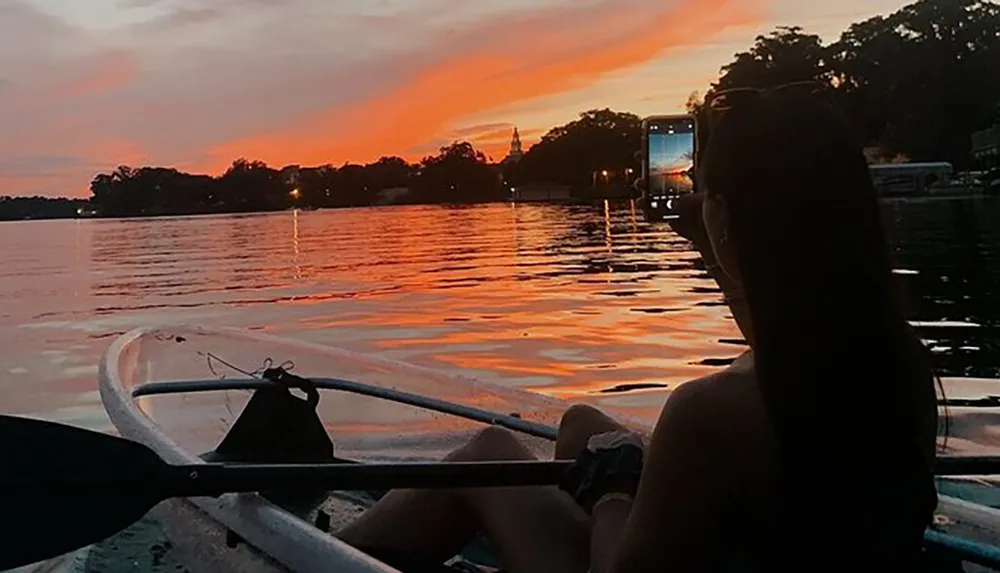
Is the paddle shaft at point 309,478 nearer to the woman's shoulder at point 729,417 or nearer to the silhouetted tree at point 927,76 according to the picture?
the woman's shoulder at point 729,417

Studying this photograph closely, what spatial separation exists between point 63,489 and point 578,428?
1630 mm

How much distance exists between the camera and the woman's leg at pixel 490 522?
329 cm

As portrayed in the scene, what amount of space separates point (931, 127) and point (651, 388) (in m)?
73.2

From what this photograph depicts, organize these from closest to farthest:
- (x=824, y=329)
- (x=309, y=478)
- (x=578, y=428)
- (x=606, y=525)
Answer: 1. (x=824, y=329)
2. (x=606, y=525)
3. (x=309, y=478)
4. (x=578, y=428)

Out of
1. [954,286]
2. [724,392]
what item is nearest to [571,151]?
[954,286]

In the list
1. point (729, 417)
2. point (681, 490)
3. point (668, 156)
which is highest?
point (668, 156)

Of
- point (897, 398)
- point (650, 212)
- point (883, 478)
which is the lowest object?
point (883, 478)

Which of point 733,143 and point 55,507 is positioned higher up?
point 733,143

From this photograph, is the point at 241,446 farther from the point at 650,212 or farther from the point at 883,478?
the point at 883,478

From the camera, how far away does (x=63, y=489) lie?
344cm

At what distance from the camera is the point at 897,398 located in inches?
82.4

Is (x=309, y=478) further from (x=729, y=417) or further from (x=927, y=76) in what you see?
(x=927, y=76)

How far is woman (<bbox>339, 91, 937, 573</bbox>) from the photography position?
6.68ft

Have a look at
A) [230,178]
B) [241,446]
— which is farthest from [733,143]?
[230,178]
